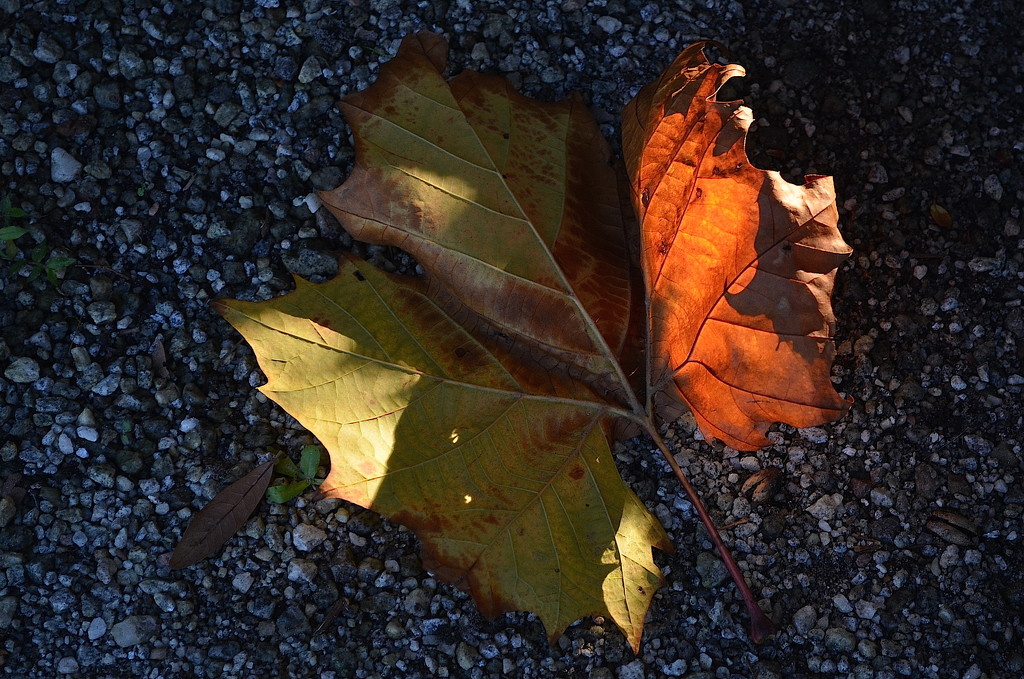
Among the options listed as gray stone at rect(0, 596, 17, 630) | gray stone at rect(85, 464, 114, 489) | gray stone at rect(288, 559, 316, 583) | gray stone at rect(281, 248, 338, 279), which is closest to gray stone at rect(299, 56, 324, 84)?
gray stone at rect(281, 248, 338, 279)

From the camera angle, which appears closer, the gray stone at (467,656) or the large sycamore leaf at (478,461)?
the large sycamore leaf at (478,461)

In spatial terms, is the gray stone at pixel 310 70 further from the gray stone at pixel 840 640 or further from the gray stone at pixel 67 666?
the gray stone at pixel 840 640

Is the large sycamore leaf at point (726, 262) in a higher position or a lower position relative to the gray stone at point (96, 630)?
higher

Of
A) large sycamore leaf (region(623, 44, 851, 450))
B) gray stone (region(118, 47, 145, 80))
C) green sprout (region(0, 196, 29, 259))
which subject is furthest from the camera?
gray stone (region(118, 47, 145, 80))

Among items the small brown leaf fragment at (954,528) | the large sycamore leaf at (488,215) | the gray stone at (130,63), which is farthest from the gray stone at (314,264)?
the small brown leaf fragment at (954,528)

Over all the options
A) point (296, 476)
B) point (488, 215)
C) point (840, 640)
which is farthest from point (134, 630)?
point (840, 640)

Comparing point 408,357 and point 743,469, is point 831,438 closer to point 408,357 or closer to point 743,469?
point 743,469

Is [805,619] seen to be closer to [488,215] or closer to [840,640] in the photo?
[840,640]

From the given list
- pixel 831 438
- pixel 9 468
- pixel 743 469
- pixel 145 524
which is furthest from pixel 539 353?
pixel 9 468

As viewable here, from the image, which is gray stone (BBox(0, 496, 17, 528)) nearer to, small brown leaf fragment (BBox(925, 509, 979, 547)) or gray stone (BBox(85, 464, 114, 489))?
gray stone (BBox(85, 464, 114, 489))
